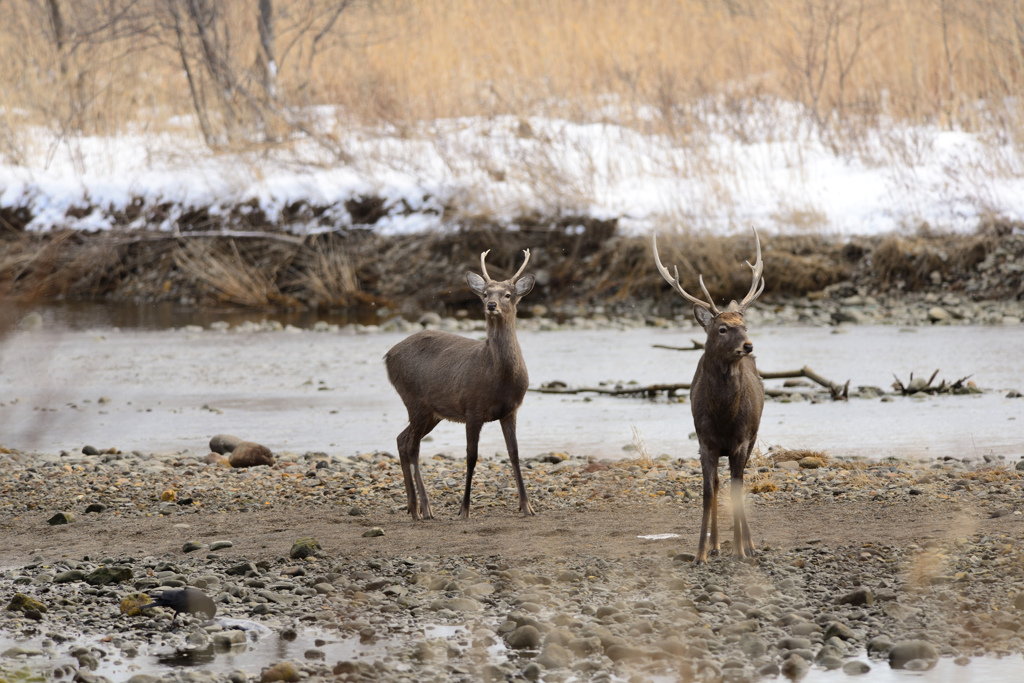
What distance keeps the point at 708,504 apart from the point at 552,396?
6205mm

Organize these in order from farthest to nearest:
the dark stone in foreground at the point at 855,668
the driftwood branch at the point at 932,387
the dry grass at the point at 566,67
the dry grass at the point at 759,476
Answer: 1. the dry grass at the point at 566,67
2. the driftwood branch at the point at 932,387
3. the dry grass at the point at 759,476
4. the dark stone in foreground at the point at 855,668

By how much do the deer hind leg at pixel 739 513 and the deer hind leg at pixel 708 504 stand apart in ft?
0.30

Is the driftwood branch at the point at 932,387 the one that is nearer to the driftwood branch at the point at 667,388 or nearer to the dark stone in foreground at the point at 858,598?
the driftwood branch at the point at 667,388

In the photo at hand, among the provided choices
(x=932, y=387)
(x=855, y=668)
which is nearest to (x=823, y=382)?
(x=932, y=387)

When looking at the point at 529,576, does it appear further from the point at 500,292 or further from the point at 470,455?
the point at 500,292

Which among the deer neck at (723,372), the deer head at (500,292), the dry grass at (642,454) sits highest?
the deer head at (500,292)

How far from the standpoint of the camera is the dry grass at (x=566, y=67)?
67.5 ft

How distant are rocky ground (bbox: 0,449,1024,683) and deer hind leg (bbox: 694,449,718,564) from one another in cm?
11

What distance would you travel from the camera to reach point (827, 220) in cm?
1816

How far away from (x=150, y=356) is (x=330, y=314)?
442 cm

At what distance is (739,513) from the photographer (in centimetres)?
543

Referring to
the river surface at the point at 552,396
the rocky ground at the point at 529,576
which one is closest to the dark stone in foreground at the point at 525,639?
the rocky ground at the point at 529,576

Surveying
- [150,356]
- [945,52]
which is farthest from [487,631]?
[945,52]

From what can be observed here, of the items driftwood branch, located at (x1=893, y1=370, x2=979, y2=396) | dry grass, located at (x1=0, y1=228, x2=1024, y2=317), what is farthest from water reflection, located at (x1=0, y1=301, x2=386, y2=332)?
driftwood branch, located at (x1=893, y1=370, x2=979, y2=396)
